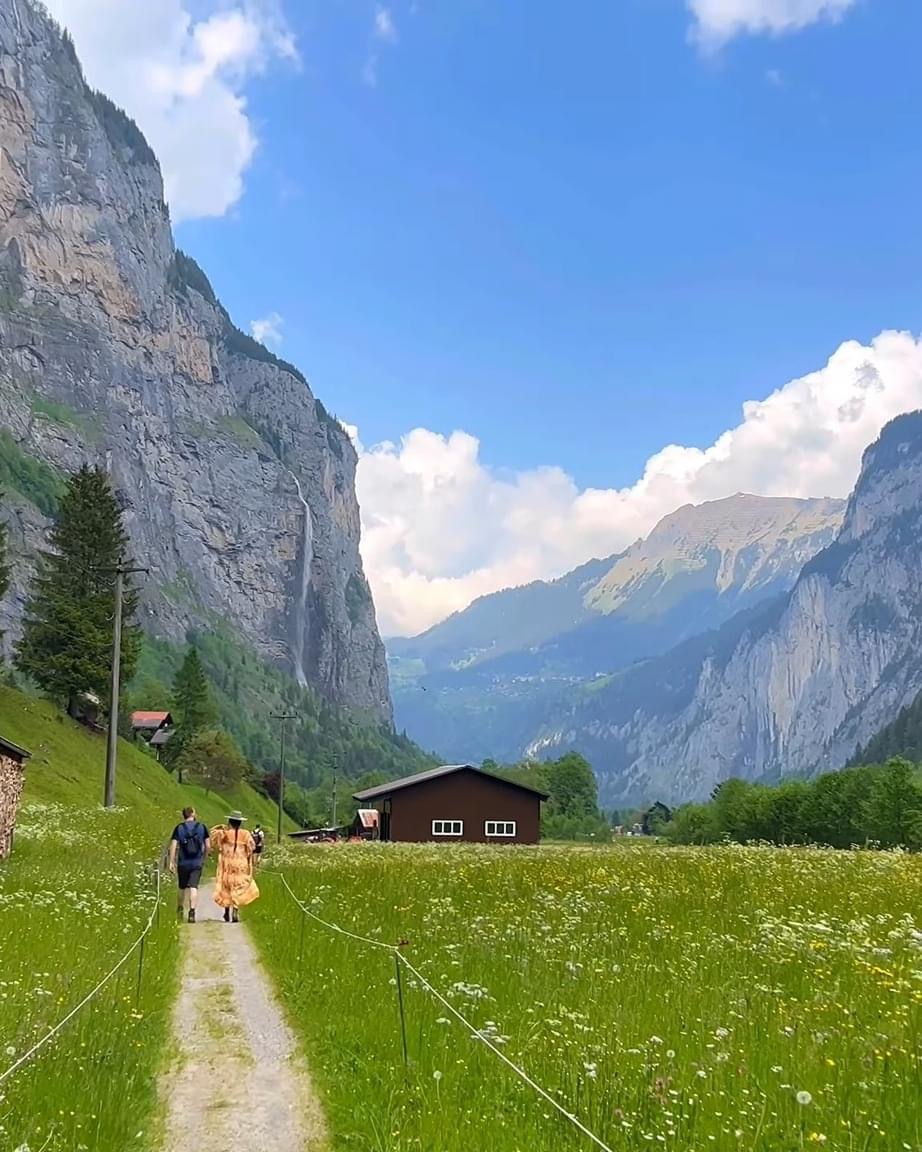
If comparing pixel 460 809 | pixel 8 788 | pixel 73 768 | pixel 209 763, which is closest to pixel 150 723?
pixel 209 763

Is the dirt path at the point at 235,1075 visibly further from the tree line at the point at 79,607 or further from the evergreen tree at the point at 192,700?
the evergreen tree at the point at 192,700

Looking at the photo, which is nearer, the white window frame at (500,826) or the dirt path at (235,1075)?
the dirt path at (235,1075)

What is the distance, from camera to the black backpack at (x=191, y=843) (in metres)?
21.0

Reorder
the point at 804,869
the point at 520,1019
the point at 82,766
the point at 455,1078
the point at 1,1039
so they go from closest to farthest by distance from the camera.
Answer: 1. the point at 455,1078
2. the point at 1,1039
3. the point at 520,1019
4. the point at 804,869
5. the point at 82,766

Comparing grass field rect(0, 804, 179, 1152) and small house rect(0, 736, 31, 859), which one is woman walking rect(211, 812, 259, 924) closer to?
grass field rect(0, 804, 179, 1152)

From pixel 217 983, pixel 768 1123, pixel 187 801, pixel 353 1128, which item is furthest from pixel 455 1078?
Answer: pixel 187 801

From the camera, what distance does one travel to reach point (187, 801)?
73.5 meters

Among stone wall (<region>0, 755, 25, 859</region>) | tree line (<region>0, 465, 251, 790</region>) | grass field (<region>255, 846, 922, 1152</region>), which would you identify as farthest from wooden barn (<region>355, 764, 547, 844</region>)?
grass field (<region>255, 846, 922, 1152</region>)

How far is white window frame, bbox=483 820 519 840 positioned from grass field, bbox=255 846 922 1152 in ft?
190

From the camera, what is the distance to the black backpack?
21047 mm

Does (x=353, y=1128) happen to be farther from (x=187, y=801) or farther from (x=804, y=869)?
(x=187, y=801)

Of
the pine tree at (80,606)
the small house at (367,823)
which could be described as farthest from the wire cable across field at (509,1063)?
the small house at (367,823)

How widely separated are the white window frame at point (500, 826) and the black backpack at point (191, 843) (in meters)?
55.4

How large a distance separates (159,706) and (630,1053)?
138 metres
